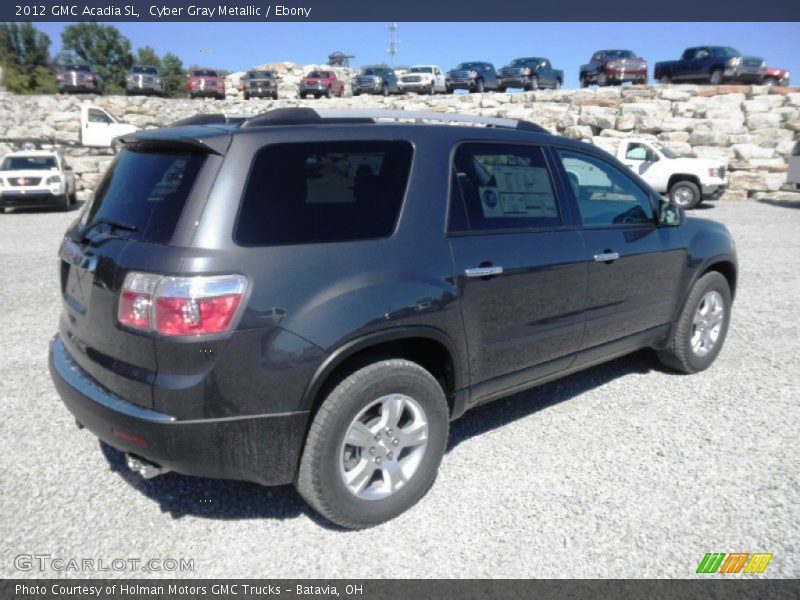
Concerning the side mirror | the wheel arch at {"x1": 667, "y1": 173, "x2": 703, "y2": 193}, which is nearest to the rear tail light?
the side mirror

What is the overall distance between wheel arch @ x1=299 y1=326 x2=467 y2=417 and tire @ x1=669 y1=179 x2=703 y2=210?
658 inches

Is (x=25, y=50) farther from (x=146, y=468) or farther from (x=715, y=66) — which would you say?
(x=146, y=468)

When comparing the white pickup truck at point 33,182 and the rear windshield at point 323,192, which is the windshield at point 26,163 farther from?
the rear windshield at point 323,192

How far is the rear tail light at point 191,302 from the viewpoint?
7.89 feet

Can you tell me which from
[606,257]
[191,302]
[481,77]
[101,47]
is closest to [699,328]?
[606,257]

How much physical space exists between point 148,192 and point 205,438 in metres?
1.11

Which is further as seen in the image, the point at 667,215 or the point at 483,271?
the point at 667,215

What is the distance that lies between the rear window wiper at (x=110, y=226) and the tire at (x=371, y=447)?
3.68ft

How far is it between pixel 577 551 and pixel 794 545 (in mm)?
984

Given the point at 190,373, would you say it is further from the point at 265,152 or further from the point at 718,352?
the point at 718,352

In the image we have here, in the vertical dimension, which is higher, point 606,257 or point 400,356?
point 606,257

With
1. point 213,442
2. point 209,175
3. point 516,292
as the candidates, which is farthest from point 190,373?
point 516,292

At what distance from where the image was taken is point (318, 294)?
2.58m

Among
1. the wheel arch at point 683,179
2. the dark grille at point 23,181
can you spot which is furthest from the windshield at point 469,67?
the dark grille at point 23,181
